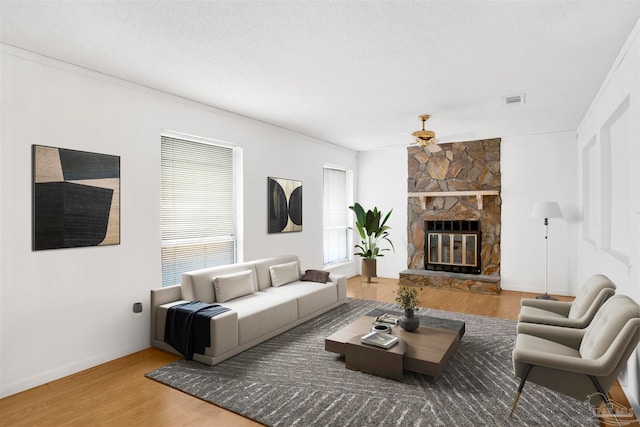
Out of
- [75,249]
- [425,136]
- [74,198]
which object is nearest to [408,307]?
[425,136]

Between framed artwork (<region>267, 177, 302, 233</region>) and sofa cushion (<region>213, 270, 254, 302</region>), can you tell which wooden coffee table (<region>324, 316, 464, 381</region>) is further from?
framed artwork (<region>267, 177, 302, 233</region>)

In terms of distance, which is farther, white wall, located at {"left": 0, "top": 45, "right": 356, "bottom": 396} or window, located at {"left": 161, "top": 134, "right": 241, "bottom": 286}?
window, located at {"left": 161, "top": 134, "right": 241, "bottom": 286}

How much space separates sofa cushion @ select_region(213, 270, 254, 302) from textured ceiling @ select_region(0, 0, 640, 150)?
211cm

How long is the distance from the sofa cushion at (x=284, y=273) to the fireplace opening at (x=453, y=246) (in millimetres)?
3178

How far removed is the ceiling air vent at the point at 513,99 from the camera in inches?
165

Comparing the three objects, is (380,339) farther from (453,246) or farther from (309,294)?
(453,246)

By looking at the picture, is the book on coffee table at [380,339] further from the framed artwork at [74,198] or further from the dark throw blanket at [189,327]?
the framed artwork at [74,198]

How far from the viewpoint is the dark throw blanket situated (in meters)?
3.39

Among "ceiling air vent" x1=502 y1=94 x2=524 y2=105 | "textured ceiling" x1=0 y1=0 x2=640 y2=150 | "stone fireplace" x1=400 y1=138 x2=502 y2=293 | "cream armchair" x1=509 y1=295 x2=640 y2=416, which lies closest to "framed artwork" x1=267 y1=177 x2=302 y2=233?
"textured ceiling" x1=0 y1=0 x2=640 y2=150

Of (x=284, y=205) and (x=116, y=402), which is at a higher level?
(x=284, y=205)

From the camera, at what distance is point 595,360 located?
226 centimetres

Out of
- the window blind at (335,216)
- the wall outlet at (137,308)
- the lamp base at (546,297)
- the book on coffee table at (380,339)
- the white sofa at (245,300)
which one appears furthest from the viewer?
the window blind at (335,216)

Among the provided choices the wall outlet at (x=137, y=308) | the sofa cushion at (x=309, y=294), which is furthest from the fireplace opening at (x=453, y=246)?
the wall outlet at (x=137, y=308)

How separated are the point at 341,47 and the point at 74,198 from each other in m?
2.70
